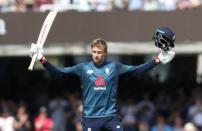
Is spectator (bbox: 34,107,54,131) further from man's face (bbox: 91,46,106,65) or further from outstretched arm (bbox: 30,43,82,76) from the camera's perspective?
man's face (bbox: 91,46,106,65)

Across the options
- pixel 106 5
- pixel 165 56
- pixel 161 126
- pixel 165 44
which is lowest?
pixel 161 126

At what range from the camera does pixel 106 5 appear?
1770 cm

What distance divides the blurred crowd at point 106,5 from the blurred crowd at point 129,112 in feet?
6.34

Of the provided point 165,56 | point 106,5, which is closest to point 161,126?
point 106,5

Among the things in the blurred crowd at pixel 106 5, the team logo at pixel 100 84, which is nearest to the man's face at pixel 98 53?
the team logo at pixel 100 84

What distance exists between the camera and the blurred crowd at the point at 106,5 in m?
17.5

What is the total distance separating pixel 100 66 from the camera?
9758 millimetres

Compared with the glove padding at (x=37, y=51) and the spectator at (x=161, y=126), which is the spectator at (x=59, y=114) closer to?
the spectator at (x=161, y=126)

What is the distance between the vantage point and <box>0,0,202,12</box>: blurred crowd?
1745 cm

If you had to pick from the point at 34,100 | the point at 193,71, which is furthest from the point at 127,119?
the point at 193,71

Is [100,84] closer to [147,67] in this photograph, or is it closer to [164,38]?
[147,67]

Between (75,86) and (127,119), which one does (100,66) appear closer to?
(127,119)

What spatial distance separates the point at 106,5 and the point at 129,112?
2351 millimetres

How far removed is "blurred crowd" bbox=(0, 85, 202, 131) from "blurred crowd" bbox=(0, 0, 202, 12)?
1.93 meters
